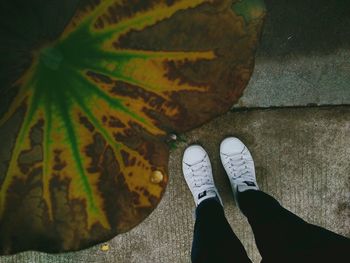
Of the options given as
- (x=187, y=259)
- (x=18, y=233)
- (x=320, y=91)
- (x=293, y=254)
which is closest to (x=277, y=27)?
(x=320, y=91)

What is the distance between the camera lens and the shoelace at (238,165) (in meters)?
1.31

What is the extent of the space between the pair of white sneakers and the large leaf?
0.08 m

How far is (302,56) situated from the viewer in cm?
129

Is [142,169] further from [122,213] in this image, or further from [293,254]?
[293,254]

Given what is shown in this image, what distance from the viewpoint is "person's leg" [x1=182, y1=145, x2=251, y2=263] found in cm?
107

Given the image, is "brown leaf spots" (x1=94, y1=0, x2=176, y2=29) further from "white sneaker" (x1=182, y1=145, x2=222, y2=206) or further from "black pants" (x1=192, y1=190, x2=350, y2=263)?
"black pants" (x1=192, y1=190, x2=350, y2=263)

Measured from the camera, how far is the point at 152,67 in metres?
1.26

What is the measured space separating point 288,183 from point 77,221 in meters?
0.68

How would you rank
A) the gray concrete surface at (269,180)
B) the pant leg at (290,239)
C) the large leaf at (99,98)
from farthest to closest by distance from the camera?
the gray concrete surface at (269,180), the large leaf at (99,98), the pant leg at (290,239)

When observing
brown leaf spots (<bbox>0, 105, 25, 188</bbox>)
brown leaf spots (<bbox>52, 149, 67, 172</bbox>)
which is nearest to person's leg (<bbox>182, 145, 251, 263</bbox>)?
brown leaf spots (<bbox>52, 149, 67, 172</bbox>)

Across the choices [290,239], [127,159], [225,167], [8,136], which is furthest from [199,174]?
[8,136]

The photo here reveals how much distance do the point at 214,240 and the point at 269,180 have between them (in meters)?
0.35

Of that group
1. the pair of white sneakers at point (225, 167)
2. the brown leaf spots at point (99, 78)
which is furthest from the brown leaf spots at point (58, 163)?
the pair of white sneakers at point (225, 167)

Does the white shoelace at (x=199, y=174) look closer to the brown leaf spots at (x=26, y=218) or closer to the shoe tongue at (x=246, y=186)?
the shoe tongue at (x=246, y=186)
